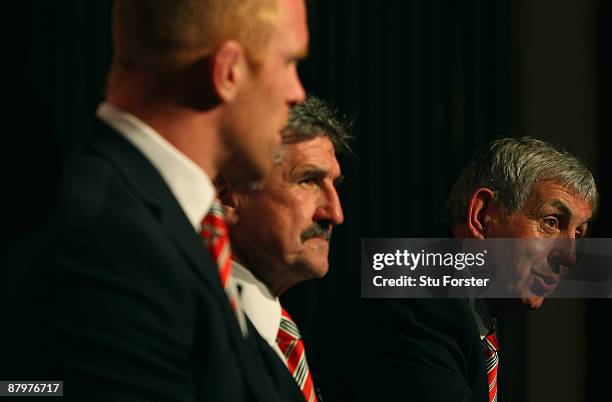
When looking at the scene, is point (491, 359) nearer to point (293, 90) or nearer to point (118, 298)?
point (293, 90)

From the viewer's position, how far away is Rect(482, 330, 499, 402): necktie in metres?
2.13

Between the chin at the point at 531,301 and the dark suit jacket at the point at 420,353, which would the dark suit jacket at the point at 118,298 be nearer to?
the dark suit jacket at the point at 420,353

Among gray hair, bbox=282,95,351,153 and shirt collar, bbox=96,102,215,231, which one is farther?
gray hair, bbox=282,95,351,153

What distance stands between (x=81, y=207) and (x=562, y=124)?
2.78m

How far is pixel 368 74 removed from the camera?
3.32m

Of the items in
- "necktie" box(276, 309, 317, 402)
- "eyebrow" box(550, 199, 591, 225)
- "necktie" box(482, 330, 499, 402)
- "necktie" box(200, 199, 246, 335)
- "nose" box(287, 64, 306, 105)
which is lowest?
"necktie" box(482, 330, 499, 402)

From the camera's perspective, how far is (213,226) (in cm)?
122

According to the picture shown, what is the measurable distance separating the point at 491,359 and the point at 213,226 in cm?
118

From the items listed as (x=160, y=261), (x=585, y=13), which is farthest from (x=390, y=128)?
(x=160, y=261)

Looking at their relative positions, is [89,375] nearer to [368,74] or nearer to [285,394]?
[285,394]

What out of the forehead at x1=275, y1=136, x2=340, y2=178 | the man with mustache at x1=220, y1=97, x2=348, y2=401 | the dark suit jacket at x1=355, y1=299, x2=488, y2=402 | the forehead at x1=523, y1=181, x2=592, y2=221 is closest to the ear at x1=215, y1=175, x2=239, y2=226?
the man with mustache at x1=220, y1=97, x2=348, y2=401

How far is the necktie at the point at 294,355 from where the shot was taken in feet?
5.54

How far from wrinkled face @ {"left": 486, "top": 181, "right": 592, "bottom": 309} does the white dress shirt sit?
2.41 ft

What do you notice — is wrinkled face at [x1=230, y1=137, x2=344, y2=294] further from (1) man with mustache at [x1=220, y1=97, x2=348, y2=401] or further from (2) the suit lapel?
(2) the suit lapel
